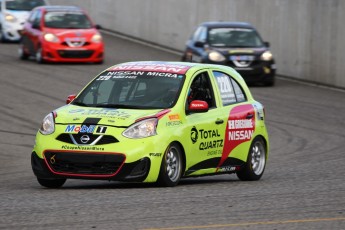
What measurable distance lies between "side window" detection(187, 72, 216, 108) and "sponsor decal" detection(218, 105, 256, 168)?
1.14 feet

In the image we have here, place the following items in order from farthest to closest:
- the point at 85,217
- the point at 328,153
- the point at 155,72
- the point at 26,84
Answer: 1. the point at 26,84
2. the point at 328,153
3. the point at 155,72
4. the point at 85,217

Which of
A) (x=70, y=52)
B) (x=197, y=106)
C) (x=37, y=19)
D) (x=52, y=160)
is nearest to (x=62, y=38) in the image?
(x=70, y=52)

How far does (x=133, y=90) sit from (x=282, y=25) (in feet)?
64.3

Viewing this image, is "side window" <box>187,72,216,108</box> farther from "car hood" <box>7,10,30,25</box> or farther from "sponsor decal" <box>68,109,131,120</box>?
"car hood" <box>7,10,30,25</box>

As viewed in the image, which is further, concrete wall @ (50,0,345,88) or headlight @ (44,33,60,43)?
headlight @ (44,33,60,43)

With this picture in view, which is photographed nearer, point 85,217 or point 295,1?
point 85,217

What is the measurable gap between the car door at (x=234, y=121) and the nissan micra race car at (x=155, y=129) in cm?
1

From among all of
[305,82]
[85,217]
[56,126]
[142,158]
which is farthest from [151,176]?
[305,82]

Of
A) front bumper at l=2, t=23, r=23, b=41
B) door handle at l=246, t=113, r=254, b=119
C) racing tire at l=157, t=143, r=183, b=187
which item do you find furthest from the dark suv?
racing tire at l=157, t=143, r=183, b=187

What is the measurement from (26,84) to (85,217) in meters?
18.4

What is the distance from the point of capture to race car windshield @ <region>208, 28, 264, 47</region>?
29625mm

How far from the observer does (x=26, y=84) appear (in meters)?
28.0

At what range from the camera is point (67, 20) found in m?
32.8

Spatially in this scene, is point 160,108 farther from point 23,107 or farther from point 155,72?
point 23,107
